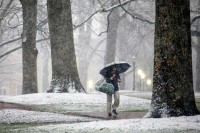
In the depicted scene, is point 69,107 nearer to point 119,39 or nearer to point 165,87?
point 165,87

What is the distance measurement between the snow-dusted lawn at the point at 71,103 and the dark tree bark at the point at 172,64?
4292mm

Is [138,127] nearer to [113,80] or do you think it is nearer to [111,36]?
[113,80]

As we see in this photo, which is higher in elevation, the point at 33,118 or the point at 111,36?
the point at 111,36

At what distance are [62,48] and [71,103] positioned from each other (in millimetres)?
3679

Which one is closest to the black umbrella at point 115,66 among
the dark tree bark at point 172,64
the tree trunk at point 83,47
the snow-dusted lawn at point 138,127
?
the dark tree bark at point 172,64

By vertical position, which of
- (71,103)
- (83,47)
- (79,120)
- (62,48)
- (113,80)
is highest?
(83,47)

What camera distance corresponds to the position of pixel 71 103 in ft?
53.7

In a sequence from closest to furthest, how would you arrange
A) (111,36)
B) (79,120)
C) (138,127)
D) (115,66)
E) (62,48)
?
(138,127) → (79,120) → (115,66) → (62,48) → (111,36)

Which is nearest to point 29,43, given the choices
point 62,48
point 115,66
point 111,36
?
point 62,48

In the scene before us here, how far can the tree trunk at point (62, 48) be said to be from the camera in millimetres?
19078

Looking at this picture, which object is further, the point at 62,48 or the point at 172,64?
the point at 62,48

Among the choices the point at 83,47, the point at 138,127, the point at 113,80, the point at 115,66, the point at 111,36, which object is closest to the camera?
the point at 138,127


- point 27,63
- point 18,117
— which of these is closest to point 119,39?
point 27,63

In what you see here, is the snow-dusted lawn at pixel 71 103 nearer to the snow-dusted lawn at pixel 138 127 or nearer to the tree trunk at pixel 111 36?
the snow-dusted lawn at pixel 138 127
